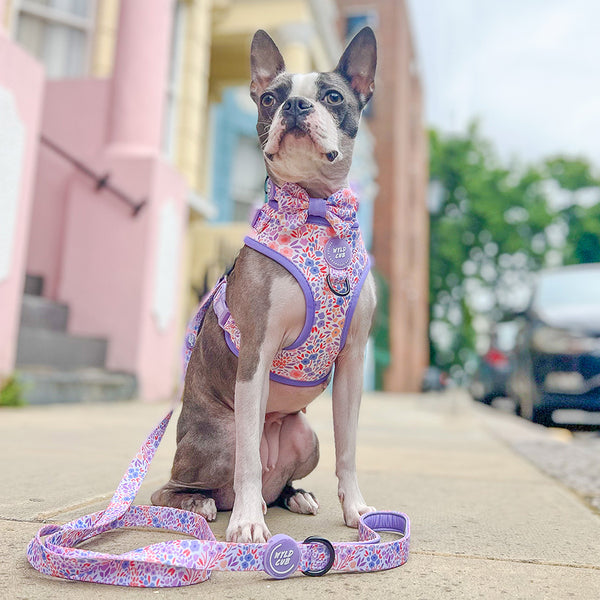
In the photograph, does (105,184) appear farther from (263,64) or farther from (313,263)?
(313,263)

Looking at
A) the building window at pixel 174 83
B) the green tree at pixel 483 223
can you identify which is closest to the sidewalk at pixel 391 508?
the building window at pixel 174 83

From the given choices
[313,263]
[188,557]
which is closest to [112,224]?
[313,263]

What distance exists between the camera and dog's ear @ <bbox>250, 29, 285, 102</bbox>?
234cm

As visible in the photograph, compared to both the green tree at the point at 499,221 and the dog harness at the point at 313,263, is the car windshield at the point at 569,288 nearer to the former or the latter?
the dog harness at the point at 313,263

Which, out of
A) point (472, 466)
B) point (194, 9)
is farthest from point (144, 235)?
point (472, 466)

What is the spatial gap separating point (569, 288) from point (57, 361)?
5.96m

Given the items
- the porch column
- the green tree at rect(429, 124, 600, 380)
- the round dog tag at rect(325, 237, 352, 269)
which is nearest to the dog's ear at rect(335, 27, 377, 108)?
the round dog tag at rect(325, 237, 352, 269)

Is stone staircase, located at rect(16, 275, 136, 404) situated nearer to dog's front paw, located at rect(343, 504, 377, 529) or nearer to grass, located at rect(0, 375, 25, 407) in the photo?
grass, located at rect(0, 375, 25, 407)

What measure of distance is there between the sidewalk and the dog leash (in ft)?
0.09

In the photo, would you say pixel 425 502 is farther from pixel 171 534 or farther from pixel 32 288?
pixel 32 288

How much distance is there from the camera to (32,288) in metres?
7.48

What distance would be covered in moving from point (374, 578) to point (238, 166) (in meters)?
13.1

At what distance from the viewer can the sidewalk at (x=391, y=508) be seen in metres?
1.55

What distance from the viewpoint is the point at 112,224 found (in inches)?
295
